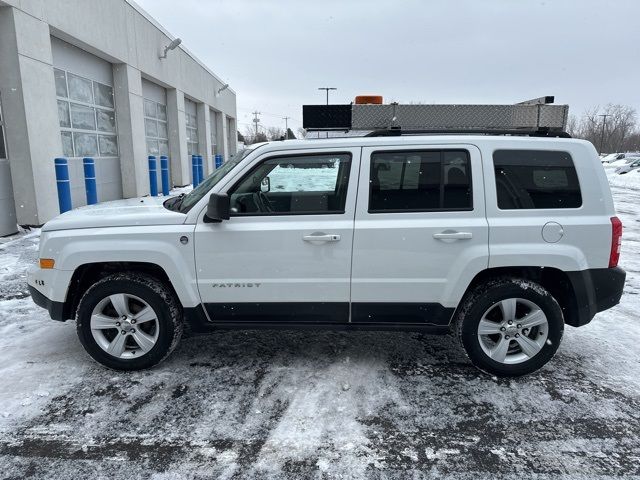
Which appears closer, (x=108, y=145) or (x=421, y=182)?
(x=421, y=182)

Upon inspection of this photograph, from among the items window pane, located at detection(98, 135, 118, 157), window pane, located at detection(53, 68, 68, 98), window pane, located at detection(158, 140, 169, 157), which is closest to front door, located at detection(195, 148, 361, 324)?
window pane, located at detection(53, 68, 68, 98)

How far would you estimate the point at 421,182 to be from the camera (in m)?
3.41

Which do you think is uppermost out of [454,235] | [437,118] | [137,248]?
[437,118]

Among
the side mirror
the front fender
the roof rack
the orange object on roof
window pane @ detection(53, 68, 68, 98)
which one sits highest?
window pane @ detection(53, 68, 68, 98)

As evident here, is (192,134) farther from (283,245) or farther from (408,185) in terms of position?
(408,185)

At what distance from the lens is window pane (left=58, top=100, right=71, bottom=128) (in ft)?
35.7

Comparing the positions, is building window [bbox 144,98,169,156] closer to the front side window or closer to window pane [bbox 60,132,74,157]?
window pane [bbox 60,132,74,157]

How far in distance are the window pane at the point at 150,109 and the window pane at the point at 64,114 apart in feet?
17.5

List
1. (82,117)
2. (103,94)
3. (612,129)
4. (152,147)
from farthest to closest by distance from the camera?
(612,129), (152,147), (103,94), (82,117)

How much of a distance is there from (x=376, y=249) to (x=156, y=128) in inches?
645

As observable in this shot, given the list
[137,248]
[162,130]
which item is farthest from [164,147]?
[137,248]

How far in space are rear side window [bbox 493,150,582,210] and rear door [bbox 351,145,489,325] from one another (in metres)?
0.19

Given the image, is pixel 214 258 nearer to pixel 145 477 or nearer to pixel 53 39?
pixel 145 477

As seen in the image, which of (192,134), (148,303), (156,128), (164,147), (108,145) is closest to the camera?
(148,303)
